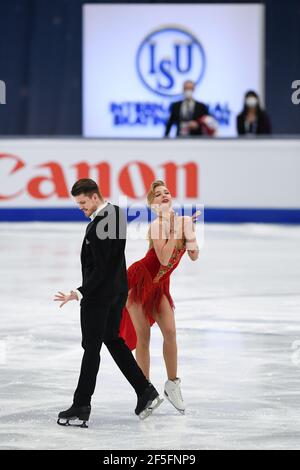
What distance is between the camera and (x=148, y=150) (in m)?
17.7

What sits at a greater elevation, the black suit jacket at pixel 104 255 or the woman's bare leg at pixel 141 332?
the black suit jacket at pixel 104 255

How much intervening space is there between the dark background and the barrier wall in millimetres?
3899

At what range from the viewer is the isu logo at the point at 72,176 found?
17562 millimetres

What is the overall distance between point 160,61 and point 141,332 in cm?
1513

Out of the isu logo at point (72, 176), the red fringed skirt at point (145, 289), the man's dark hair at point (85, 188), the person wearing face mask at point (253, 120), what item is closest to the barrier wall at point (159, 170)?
the isu logo at point (72, 176)

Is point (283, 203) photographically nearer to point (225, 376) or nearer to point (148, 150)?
point (148, 150)

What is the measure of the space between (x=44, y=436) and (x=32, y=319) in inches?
145

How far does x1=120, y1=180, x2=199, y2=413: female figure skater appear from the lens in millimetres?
6582

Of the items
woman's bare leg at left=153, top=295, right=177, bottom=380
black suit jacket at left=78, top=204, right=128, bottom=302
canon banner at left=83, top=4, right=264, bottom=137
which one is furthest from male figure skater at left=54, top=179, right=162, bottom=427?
canon banner at left=83, top=4, right=264, bottom=137

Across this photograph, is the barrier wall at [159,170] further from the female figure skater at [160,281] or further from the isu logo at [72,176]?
the female figure skater at [160,281]

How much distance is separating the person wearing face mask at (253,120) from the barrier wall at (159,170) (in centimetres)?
17

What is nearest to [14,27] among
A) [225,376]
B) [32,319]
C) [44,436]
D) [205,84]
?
[205,84]

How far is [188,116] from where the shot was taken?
1781 cm

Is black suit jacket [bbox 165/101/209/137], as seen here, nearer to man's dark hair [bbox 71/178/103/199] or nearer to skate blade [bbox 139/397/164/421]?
skate blade [bbox 139/397/164/421]
